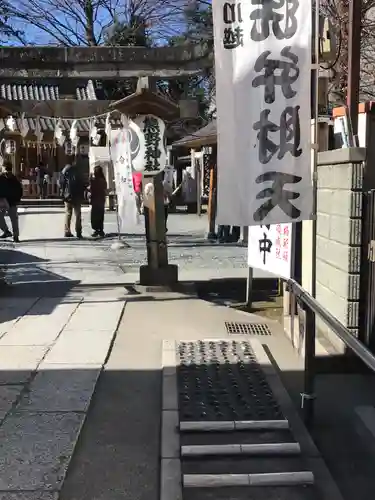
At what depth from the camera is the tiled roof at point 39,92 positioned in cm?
2020

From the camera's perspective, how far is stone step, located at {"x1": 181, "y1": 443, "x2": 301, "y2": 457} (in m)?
3.94

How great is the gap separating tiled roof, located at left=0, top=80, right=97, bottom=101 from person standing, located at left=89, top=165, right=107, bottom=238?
4.30m

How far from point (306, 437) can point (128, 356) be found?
2.43m

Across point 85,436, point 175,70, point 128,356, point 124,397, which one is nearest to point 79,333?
point 128,356

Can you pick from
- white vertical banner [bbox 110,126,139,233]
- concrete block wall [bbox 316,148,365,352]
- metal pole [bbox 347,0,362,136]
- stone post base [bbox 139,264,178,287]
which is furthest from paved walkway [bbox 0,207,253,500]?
metal pole [bbox 347,0,362,136]

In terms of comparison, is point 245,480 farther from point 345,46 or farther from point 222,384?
point 345,46

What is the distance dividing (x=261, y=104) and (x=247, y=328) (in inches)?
129

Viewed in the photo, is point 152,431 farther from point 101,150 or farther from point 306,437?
point 101,150

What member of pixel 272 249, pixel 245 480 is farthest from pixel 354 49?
pixel 245 480

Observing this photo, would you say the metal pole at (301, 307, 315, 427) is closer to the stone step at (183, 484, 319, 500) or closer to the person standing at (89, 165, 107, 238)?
the stone step at (183, 484, 319, 500)

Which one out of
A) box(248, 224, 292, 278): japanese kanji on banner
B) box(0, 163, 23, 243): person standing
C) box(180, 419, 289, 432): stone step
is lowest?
box(180, 419, 289, 432): stone step

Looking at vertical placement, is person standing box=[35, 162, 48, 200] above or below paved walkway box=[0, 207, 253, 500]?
above

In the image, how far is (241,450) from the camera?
156 inches

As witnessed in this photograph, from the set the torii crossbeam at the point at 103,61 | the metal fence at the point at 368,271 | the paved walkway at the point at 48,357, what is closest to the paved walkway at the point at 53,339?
the paved walkway at the point at 48,357
